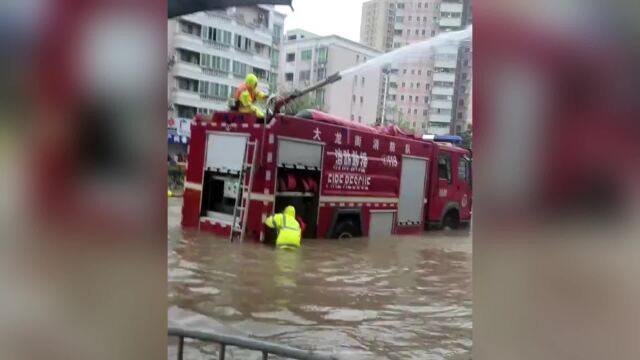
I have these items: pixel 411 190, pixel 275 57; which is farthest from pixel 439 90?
pixel 275 57

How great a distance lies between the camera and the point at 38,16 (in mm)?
1053

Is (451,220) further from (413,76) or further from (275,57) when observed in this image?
(275,57)

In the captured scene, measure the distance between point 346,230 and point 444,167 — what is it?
3.57m

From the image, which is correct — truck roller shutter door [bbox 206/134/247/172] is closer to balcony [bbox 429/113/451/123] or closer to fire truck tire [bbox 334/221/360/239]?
fire truck tire [bbox 334/221/360/239]

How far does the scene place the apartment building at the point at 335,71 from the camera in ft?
59.5

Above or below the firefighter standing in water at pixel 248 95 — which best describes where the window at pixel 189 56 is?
above

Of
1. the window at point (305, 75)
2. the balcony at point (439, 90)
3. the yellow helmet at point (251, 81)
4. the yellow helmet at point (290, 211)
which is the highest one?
the window at point (305, 75)

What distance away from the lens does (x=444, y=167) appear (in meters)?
12.1

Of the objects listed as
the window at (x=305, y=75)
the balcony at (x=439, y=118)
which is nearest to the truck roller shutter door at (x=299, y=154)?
the balcony at (x=439, y=118)

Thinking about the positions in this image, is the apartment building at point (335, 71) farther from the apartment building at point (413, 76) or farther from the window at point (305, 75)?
the apartment building at point (413, 76)

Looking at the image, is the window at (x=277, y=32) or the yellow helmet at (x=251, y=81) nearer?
the yellow helmet at (x=251, y=81)

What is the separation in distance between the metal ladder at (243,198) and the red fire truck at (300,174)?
0.02m

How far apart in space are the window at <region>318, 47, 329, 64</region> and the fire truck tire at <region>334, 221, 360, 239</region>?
2562 cm

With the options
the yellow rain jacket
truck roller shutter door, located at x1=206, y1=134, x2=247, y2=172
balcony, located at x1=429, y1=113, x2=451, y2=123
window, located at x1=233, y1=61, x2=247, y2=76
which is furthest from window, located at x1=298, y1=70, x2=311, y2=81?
the yellow rain jacket
